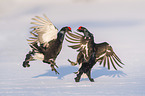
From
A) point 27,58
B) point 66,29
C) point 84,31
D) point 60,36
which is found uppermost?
point 66,29

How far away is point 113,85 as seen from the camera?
1021 centimetres

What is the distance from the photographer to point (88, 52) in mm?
10531

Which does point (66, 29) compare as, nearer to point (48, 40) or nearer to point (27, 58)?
point (48, 40)

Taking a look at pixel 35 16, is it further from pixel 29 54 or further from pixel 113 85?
pixel 113 85

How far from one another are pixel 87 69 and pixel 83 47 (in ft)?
3.20

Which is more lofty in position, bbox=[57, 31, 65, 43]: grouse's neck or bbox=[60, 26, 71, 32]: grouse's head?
bbox=[60, 26, 71, 32]: grouse's head

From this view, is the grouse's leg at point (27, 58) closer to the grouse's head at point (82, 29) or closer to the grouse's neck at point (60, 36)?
the grouse's neck at point (60, 36)

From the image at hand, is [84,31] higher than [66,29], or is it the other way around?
[66,29]

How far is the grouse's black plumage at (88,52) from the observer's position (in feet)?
34.7

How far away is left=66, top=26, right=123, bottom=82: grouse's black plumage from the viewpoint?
34.7 feet

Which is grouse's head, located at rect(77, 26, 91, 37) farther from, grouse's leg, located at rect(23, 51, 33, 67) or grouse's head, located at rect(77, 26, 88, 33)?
grouse's leg, located at rect(23, 51, 33, 67)

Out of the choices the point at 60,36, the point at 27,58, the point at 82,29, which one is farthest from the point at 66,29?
the point at 27,58

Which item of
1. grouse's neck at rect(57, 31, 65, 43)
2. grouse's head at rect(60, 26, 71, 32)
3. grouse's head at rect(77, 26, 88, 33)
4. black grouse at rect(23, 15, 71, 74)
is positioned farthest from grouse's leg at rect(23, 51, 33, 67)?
grouse's head at rect(77, 26, 88, 33)

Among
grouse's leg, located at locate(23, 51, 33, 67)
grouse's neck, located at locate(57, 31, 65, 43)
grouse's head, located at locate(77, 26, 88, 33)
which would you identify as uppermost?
grouse's head, located at locate(77, 26, 88, 33)
